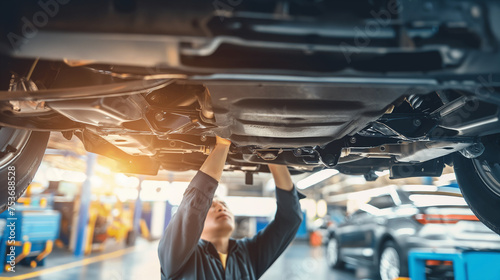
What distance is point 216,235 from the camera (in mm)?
1990

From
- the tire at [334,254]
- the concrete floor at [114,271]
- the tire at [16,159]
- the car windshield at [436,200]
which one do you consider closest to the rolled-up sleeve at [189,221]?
the tire at [16,159]

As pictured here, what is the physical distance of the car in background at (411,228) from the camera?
304 cm

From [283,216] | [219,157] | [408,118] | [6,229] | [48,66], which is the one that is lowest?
[6,229]

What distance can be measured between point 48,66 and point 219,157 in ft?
2.54

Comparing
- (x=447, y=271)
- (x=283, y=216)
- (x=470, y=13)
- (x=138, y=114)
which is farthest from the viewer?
(x=447, y=271)

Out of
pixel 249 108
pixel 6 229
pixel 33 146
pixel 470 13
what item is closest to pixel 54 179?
pixel 6 229

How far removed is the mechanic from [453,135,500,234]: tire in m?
0.95

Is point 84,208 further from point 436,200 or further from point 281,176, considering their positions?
point 436,200

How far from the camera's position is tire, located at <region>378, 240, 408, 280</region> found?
140 inches

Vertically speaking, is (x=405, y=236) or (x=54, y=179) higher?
(x=54, y=179)

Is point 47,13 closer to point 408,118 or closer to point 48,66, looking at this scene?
point 48,66

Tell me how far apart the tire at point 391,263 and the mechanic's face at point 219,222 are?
2547 millimetres

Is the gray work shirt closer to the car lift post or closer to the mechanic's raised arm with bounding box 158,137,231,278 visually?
the mechanic's raised arm with bounding box 158,137,231,278

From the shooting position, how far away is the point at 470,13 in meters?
0.67
